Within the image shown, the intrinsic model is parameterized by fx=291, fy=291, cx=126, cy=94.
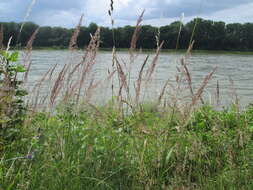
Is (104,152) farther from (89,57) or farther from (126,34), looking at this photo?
(126,34)

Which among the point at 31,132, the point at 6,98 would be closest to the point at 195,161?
the point at 31,132

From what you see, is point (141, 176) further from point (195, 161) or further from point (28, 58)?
point (28, 58)

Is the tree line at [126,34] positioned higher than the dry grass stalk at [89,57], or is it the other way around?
the tree line at [126,34]

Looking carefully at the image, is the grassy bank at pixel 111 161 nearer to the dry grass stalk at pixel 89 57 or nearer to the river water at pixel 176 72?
the dry grass stalk at pixel 89 57

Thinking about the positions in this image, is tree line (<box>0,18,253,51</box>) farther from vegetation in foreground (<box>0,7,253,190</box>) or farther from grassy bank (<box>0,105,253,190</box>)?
grassy bank (<box>0,105,253,190</box>)

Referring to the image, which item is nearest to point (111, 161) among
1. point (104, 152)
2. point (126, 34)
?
point (104, 152)

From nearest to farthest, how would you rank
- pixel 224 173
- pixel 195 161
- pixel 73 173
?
pixel 73 173 < pixel 224 173 < pixel 195 161

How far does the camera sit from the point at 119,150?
2225 mm

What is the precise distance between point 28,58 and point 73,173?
1077 millimetres

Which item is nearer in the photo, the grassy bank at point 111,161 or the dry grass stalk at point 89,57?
the grassy bank at point 111,161

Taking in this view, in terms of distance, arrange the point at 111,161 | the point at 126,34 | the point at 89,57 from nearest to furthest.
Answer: the point at 111,161 < the point at 89,57 < the point at 126,34

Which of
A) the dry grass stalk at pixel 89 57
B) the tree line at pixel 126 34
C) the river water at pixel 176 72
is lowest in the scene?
the river water at pixel 176 72

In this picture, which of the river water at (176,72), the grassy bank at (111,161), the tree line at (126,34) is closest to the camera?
the grassy bank at (111,161)

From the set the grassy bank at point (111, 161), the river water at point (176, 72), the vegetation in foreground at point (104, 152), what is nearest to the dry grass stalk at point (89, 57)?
the vegetation in foreground at point (104, 152)
